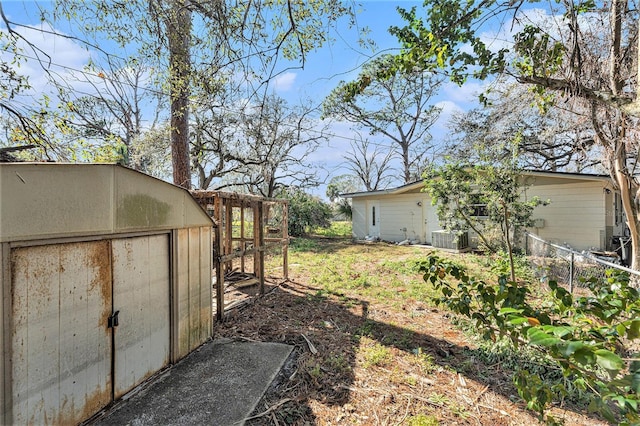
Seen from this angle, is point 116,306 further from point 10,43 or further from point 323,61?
point 10,43

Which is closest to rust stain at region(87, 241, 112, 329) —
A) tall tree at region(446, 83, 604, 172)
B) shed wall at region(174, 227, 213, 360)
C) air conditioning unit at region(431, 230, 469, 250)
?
shed wall at region(174, 227, 213, 360)

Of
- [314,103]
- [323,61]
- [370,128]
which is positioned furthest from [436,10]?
[370,128]

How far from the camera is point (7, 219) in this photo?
196 centimetres

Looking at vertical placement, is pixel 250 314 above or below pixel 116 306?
below

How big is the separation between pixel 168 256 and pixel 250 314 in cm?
236

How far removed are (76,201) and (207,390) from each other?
2.19 metres

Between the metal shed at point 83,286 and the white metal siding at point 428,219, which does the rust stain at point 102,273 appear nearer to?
the metal shed at point 83,286

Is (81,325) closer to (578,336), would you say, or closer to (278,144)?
(578,336)

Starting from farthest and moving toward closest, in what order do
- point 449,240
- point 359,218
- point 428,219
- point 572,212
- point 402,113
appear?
point 402,113, point 359,218, point 428,219, point 449,240, point 572,212

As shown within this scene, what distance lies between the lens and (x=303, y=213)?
17.2m

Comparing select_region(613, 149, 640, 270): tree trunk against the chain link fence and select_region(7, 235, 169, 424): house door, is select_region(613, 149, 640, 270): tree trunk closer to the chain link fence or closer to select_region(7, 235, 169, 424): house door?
the chain link fence

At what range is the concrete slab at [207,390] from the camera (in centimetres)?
261

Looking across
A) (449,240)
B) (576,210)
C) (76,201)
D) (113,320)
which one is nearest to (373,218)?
(449,240)

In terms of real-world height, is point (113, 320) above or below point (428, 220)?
below
